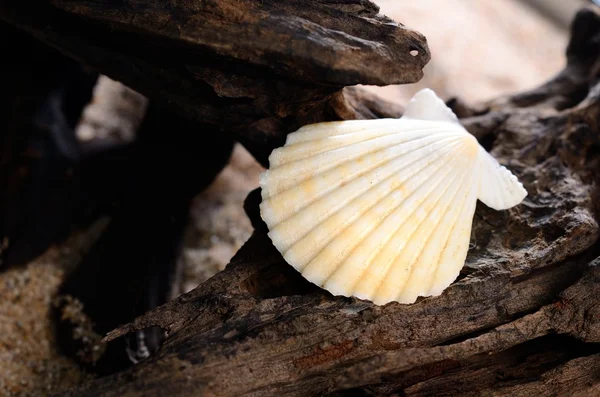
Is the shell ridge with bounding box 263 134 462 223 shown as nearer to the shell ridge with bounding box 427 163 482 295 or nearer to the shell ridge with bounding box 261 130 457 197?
the shell ridge with bounding box 261 130 457 197

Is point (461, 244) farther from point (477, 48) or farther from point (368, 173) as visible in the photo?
point (477, 48)

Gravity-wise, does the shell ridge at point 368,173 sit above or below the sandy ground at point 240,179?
above

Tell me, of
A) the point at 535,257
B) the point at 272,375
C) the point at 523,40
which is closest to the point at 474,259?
the point at 535,257

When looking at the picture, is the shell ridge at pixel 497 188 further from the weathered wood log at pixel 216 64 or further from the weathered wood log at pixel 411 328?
the weathered wood log at pixel 216 64

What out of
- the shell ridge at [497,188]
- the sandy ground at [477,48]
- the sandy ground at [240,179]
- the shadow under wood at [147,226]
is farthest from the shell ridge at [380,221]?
the sandy ground at [477,48]

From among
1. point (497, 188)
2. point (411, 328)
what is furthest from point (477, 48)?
point (411, 328)

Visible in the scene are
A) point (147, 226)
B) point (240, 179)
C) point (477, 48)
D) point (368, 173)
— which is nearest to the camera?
point (368, 173)
